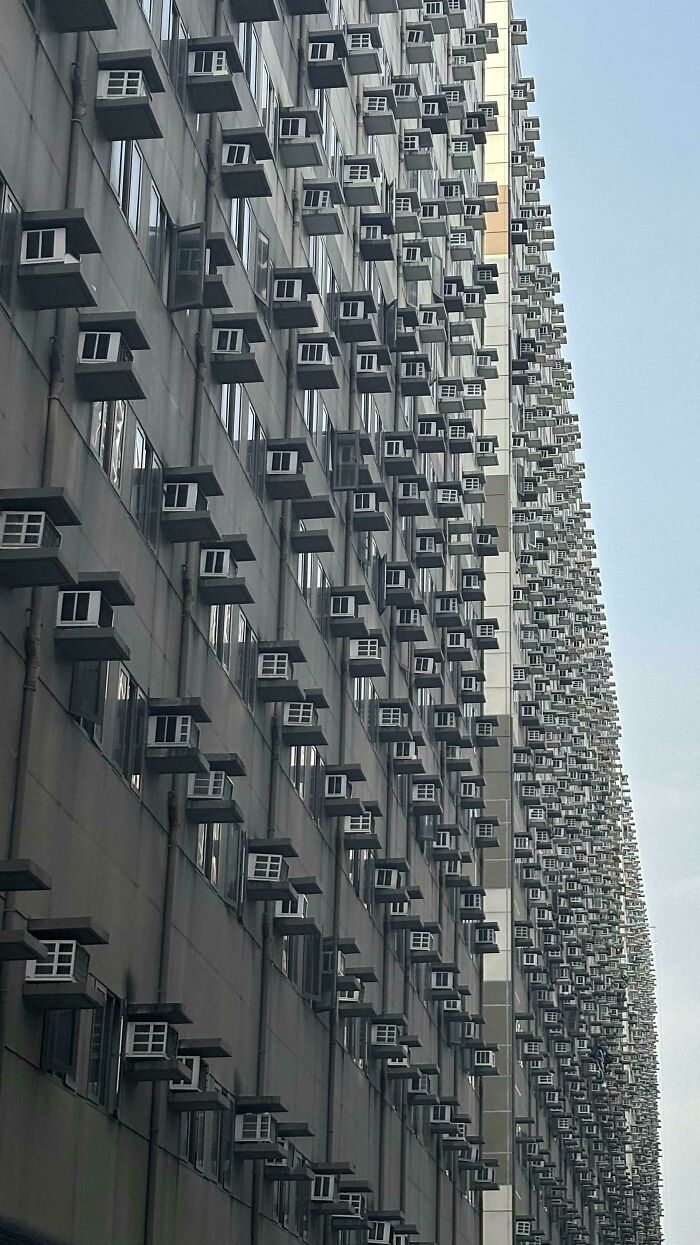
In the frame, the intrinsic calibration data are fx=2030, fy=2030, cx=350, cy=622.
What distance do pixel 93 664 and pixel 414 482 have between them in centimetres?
3160

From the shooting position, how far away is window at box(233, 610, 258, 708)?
3909 centimetres

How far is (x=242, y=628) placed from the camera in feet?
130

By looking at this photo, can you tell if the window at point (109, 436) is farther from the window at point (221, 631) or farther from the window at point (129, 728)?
the window at point (221, 631)

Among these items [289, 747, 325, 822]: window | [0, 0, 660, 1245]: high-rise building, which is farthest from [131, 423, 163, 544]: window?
[289, 747, 325, 822]: window

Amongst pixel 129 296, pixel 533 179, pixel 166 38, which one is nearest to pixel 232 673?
pixel 129 296

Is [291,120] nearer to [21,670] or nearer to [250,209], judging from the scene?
[250,209]

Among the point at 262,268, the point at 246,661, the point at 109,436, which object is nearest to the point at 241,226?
the point at 262,268

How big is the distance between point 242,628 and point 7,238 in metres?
13.8

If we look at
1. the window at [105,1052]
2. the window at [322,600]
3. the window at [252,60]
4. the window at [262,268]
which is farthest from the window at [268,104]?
the window at [105,1052]

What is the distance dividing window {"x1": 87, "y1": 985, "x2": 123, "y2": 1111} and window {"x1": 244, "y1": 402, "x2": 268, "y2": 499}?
1338 cm

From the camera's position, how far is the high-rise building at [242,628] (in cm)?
2753

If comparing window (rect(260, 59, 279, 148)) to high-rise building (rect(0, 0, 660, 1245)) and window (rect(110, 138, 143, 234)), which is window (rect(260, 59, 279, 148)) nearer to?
high-rise building (rect(0, 0, 660, 1245))

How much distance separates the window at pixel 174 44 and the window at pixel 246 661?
1007cm

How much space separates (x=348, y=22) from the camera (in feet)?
177
